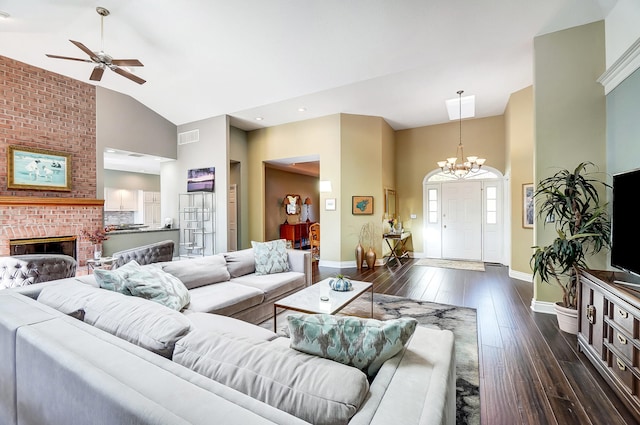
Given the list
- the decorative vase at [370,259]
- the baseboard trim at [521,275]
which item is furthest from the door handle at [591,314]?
the decorative vase at [370,259]

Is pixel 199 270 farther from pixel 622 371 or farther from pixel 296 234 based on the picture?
pixel 296 234

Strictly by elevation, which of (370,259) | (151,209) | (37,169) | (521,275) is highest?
(37,169)

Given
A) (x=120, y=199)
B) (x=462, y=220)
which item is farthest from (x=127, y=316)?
(x=120, y=199)

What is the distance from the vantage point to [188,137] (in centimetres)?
696

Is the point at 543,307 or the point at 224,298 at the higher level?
the point at 224,298

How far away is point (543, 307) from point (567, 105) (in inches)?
96.1

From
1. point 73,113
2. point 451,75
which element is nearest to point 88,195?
point 73,113

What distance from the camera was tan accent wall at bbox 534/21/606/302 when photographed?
3.23 m

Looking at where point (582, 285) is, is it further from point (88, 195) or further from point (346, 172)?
point (88, 195)

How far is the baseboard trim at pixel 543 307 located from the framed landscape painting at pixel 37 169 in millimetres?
7723

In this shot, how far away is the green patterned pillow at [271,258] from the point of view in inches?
145

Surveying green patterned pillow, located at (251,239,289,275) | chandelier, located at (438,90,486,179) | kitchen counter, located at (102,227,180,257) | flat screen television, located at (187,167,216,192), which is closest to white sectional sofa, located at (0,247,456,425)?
green patterned pillow, located at (251,239,289,275)

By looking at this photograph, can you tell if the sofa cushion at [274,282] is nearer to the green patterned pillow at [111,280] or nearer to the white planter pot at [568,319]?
the green patterned pillow at [111,280]

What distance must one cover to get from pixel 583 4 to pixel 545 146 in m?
1.51
